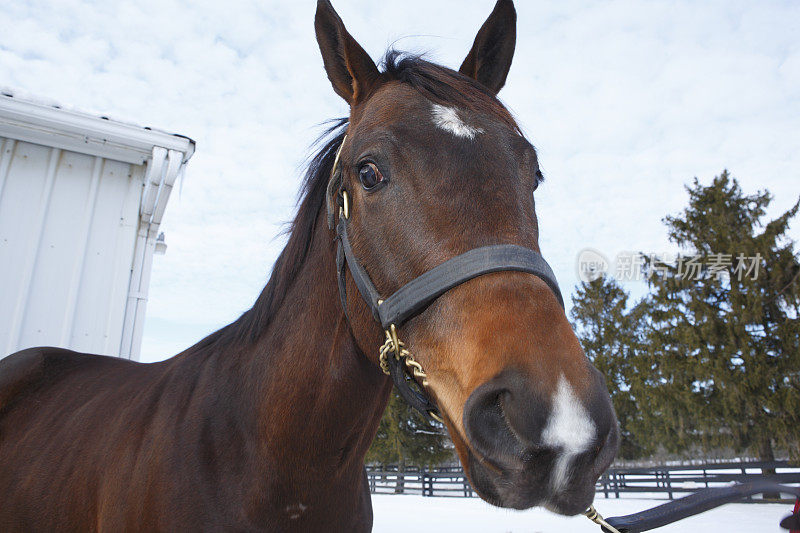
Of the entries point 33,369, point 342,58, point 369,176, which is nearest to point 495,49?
point 342,58

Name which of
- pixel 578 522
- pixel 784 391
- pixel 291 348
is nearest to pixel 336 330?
pixel 291 348

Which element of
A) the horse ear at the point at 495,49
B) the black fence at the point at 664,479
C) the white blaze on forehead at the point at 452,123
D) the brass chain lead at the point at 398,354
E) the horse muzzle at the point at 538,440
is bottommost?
the black fence at the point at 664,479

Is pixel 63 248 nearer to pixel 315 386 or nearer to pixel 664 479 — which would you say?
pixel 315 386

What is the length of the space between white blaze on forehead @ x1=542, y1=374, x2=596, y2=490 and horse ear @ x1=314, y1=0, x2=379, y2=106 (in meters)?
1.49

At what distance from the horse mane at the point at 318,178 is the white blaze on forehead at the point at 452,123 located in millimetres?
105

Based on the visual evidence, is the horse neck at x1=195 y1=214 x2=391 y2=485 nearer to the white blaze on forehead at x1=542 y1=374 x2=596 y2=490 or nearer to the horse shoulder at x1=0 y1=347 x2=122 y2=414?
the white blaze on forehead at x1=542 y1=374 x2=596 y2=490

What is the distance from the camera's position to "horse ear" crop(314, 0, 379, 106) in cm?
196

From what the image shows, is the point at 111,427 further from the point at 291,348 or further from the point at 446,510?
the point at 446,510

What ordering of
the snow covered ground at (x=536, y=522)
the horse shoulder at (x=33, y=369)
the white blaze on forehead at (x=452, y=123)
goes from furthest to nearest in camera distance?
the snow covered ground at (x=536, y=522) < the horse shoulder at (x=33, y=369) < the white blaze on forehead at (x=452, y=123)

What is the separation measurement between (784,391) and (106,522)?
1575 centimetres

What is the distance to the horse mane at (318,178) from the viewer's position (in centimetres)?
176

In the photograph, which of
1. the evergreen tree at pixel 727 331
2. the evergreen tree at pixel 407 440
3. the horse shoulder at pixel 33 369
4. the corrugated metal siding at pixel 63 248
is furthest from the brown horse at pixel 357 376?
the evergreen tree at pixel 407 440

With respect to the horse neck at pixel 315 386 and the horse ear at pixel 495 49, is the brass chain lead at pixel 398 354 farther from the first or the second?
the horse ear at pixel 495 49

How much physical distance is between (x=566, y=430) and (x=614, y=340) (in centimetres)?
2490
